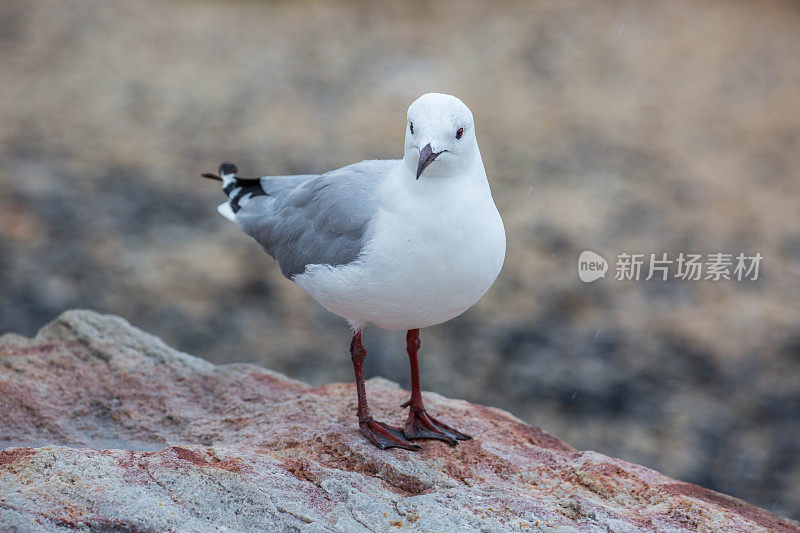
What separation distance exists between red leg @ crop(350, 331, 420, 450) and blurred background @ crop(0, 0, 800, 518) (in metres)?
3.49

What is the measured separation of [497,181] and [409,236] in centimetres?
690

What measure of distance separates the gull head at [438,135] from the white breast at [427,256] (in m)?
0.13

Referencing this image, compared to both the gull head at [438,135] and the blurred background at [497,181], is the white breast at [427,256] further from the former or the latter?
the blurred background at [497,181]

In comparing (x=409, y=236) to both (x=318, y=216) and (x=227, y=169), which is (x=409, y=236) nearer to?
(x=318, y=216)

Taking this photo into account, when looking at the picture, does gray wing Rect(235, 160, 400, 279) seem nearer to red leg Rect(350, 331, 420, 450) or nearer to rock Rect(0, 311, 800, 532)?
red leg Rect(350, 331, 420, 450)

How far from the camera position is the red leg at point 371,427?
14.0ft

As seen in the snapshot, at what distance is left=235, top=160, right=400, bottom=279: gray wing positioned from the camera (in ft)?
13.3

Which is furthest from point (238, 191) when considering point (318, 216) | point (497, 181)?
point (497, 181)

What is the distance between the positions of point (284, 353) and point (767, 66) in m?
9.46

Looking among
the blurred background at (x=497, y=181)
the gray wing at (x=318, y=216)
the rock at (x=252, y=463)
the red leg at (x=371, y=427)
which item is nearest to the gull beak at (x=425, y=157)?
the gray wing at (x=318, y=216)

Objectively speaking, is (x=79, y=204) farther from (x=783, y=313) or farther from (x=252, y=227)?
(x=783, y=313)

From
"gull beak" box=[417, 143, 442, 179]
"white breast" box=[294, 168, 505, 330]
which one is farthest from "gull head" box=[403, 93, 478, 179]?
"white breast" box=[294, 168, 505, 330]

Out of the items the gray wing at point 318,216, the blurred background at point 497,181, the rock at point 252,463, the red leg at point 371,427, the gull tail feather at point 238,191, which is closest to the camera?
the rock at point 252,463

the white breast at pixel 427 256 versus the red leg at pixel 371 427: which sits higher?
the white breast at pixel 427 256
